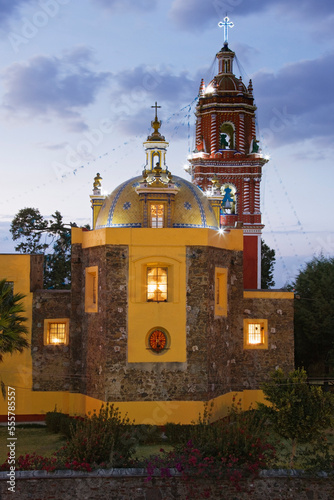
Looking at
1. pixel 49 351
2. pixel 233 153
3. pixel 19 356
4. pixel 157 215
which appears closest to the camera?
pixel 157 215

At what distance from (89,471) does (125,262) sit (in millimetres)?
11644

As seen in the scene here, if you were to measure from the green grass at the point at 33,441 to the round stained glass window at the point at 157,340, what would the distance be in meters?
5.18

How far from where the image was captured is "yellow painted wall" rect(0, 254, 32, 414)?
1246 inches

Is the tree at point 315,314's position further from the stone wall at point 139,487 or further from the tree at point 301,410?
the stone wall at point 139,487

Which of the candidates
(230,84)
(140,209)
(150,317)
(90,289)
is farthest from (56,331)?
(230,84)

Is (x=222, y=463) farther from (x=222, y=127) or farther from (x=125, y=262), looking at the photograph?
(x=222, y=127)

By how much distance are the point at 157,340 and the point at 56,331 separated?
6046 mm

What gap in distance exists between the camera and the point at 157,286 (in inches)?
1142

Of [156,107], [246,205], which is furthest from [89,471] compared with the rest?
[246,205]

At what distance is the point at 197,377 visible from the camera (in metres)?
28.7

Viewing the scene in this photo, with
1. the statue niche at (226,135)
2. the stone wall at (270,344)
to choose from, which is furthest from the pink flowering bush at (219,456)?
the statue niche at (226,135)

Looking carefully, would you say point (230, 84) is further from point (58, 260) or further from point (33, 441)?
point (33, 441)

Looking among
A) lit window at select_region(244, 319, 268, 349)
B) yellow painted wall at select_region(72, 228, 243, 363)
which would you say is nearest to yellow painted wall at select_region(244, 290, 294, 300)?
lit window at select_region(244, 319, 268, 349)

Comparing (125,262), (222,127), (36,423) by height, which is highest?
(222,127)
